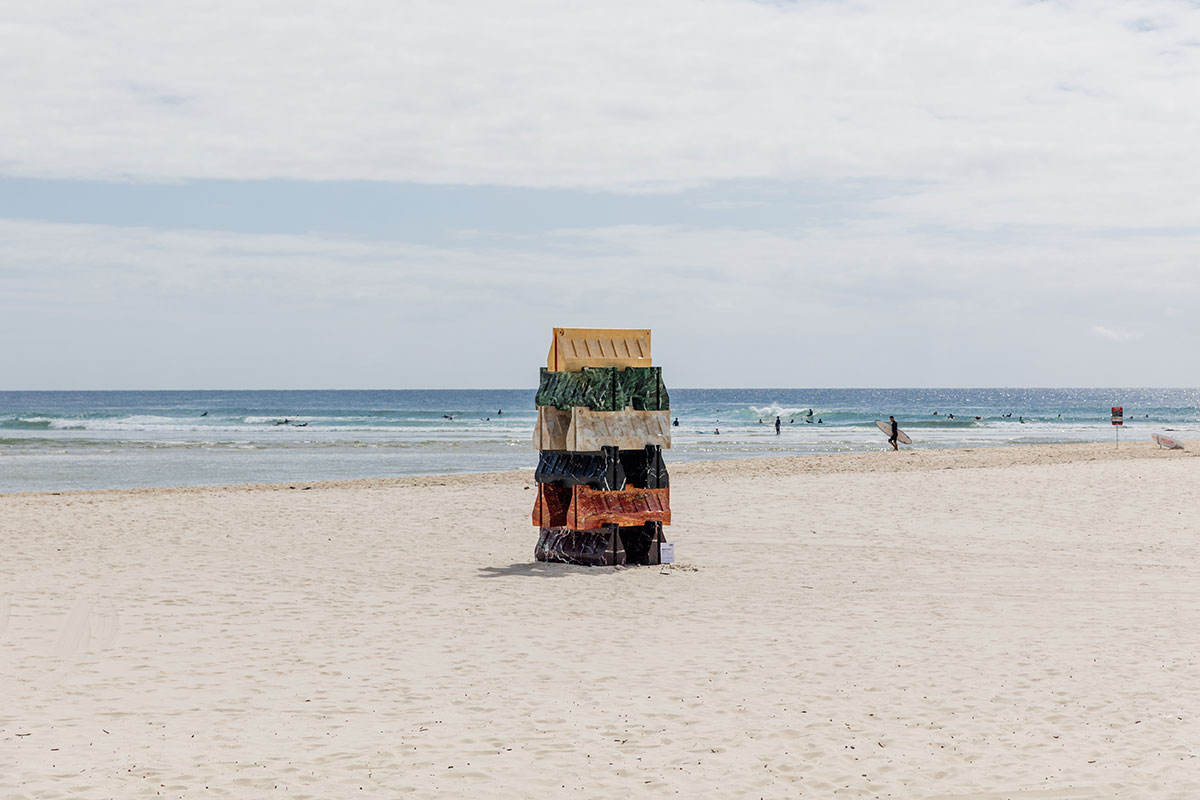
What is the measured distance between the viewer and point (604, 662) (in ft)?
26.0

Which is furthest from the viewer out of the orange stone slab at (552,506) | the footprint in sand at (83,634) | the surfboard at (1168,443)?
the surfboard at (1168,443)

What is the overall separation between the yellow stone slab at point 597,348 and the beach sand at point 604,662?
2280 millimetres

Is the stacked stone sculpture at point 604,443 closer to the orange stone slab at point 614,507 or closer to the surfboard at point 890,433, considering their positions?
the orange stone slab at point 614,507

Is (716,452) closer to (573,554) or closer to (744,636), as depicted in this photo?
(573,554)

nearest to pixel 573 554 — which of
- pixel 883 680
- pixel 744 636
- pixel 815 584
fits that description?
pixel 815 584

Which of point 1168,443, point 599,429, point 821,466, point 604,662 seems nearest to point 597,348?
point 599,429

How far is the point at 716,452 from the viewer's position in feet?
136

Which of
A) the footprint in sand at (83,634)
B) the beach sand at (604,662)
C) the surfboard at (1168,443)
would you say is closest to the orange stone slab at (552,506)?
the beach sand at (604,662)

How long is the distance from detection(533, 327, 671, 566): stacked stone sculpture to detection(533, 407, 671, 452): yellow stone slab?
0.04 ft

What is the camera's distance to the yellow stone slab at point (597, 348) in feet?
40.1

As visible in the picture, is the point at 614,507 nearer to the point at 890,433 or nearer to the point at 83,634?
the point at 83,634

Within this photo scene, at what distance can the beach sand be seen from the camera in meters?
5.55

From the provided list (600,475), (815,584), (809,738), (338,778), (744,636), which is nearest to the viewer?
(338,778)

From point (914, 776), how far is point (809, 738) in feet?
2.37
